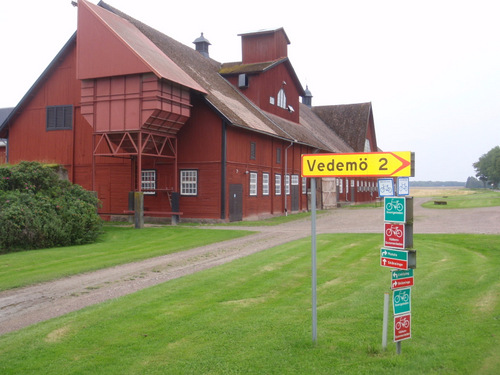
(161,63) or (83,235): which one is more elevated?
(161,63)

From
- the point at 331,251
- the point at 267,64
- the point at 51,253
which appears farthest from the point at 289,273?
the point at 267,64

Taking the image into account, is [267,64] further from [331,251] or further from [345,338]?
[345,338]

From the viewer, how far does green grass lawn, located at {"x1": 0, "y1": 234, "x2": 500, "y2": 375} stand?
5496 millimetres

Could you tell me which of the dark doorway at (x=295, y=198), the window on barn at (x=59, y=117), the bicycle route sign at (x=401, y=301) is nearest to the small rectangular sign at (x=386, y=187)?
the bicycle route sign at (x=401, y=301)

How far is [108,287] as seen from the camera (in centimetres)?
1007

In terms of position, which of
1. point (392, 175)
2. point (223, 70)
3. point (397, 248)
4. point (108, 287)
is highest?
point (223, 70)

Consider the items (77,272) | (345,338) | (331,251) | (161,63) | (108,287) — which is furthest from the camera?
(161,63)

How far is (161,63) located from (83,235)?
34.4 feet

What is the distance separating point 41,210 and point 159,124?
27.9 ft

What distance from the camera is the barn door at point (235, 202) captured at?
26.5 m

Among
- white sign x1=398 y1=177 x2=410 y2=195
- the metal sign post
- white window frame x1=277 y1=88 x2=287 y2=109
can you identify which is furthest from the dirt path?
white window frame x1=277 y1=88 x2=287 y2=109

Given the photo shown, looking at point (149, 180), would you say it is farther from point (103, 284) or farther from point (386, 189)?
point (386, 189)

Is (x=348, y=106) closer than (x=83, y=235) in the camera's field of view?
No

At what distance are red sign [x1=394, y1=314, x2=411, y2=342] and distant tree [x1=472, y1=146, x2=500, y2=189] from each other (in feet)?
442
